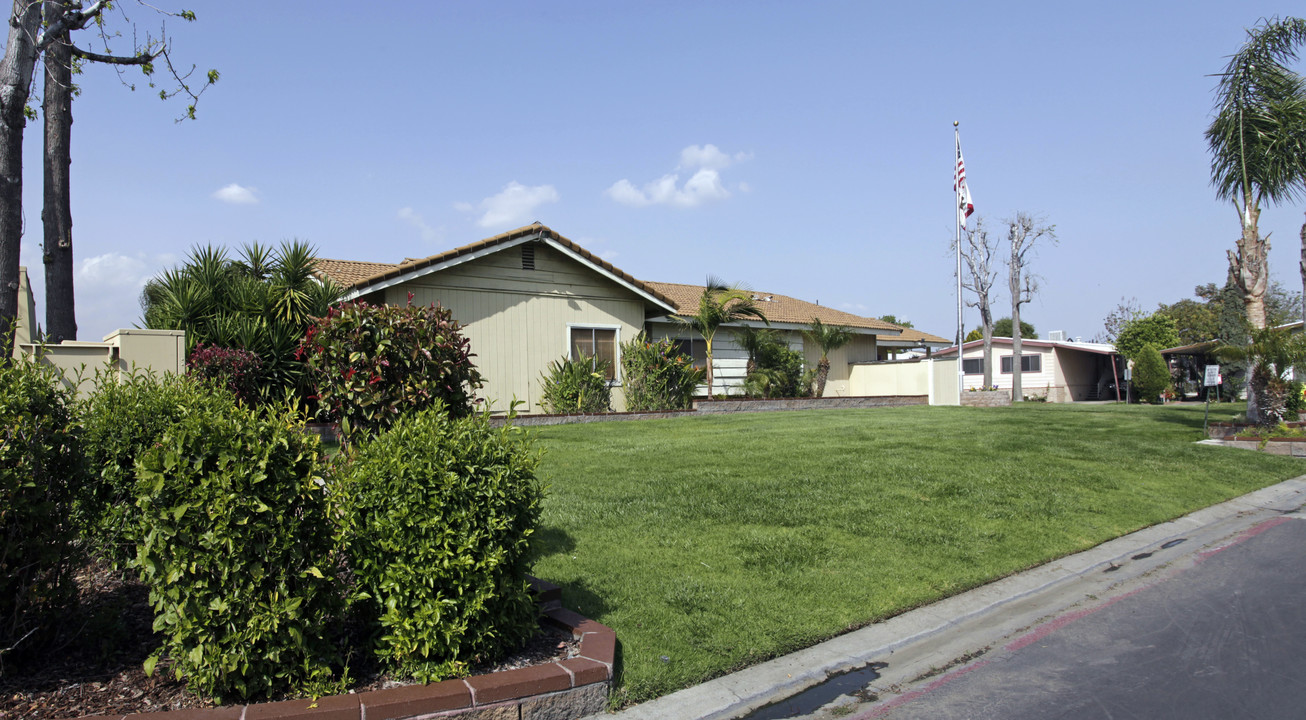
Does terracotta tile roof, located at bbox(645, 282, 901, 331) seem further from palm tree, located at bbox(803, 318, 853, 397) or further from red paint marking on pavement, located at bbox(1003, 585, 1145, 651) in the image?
red paint marking on pavement, located at bbox(1003, 585, 1145, 651)

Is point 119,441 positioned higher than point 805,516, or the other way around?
point 119,441

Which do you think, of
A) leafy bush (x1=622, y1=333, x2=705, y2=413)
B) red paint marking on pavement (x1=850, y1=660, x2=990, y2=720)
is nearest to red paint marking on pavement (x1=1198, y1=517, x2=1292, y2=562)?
red paint marking on pavement (x1=850, y1=660, x2=990, y2=720)

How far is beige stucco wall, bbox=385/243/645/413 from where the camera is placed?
16250 mm

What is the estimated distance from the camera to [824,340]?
23.6 m

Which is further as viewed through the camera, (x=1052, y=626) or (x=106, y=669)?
(x=1052, y=626)

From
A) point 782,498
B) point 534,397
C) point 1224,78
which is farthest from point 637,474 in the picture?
point 1224,78

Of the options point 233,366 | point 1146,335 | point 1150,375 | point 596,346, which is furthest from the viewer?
point 1146,335

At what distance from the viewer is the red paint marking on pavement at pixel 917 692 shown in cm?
445

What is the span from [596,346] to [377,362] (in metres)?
12.8

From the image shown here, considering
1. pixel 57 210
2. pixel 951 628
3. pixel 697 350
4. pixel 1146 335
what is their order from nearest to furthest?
pixel 951 628, pixel 57 210, pixel 697 350, pixel 1146 335

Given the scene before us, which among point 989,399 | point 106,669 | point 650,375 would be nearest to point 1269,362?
point 650,375

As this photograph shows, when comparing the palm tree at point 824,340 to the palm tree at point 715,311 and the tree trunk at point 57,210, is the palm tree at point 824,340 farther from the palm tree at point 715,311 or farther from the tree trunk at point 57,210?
the tree trunk at point 57,210

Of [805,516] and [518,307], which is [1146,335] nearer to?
[518,307]

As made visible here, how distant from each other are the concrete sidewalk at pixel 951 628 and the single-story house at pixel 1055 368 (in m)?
30.2
